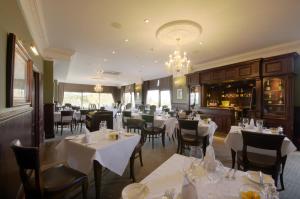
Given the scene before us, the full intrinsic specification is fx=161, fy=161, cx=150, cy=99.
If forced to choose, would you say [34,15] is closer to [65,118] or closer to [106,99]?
[65,118]

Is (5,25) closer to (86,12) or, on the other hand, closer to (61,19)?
(86,12)

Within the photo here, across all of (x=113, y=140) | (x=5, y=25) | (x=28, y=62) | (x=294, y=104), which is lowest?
(x=113, y=140)

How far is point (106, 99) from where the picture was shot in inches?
642

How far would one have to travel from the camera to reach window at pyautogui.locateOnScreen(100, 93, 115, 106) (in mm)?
16031

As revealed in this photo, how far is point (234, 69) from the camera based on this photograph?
18.7 ft

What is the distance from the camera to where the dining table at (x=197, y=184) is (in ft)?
3.36

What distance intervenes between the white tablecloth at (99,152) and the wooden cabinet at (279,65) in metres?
4.65

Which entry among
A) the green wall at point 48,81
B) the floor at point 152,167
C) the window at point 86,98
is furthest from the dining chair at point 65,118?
the window at point 86,98

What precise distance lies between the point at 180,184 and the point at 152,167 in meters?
2.16

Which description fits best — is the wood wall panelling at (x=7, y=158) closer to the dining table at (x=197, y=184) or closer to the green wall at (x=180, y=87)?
the dining table at (x=197, y=184)

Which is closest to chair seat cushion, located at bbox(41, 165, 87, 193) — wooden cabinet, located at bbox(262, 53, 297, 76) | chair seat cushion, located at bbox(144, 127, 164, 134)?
chair seat cushion, located at bbox(144, 127, 164, 134)

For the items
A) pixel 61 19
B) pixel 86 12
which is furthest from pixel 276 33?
pixel 61 19

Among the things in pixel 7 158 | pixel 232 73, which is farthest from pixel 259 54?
pixel 7 158

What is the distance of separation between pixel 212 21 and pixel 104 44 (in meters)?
3.04
